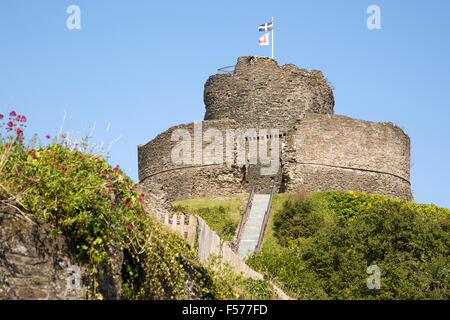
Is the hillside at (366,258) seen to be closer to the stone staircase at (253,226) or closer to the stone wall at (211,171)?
the stone staircase at (253,226)

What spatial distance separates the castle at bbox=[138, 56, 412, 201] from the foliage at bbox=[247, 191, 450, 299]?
10.1 metres

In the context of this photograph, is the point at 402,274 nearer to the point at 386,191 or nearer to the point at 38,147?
the point at 38,147

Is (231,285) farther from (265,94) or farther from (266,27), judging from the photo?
(266,27)

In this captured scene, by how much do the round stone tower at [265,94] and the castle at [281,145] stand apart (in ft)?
0.17

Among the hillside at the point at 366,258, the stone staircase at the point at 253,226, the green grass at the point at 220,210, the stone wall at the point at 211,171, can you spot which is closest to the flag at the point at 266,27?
the stone wall at the point at 211,171

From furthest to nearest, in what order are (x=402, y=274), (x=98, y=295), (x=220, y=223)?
(x=220, y=223), (x=402, y=274), (x=98, y=295)

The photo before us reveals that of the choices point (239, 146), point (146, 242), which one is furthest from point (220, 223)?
point (146, 242)

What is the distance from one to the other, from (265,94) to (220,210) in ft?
33.1

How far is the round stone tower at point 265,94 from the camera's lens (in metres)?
39.2

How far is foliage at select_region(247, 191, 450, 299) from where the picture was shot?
66.5 ft

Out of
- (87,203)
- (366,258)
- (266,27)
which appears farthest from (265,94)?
(87,203)

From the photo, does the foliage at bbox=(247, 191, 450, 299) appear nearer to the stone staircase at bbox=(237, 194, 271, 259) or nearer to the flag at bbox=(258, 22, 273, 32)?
the stone staircase at bbox=(237, 194, 271, 259)

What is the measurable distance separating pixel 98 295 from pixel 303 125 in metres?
29.1

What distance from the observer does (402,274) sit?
20625mm
